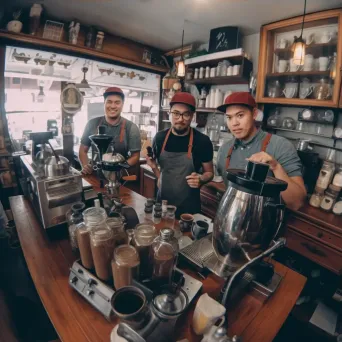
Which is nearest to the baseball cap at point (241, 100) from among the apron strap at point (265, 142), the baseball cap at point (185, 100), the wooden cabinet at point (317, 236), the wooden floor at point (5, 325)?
the apron strap at point (265, 142)

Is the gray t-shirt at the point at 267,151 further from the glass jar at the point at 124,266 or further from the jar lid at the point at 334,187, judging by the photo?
the glass jar at the point at 124,266

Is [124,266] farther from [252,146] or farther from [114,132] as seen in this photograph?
[114,132]

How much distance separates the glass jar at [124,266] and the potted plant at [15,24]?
3.35 metres

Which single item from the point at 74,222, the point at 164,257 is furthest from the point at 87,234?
the point at 164,257

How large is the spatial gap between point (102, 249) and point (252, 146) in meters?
1.57

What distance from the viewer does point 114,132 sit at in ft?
9.79

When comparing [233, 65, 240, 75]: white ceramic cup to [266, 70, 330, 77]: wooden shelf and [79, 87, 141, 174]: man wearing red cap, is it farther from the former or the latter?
[79, 87, 141, 174]: man wearing red cap

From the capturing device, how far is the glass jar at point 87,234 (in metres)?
1.00

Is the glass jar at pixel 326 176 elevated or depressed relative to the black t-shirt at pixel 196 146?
depressed

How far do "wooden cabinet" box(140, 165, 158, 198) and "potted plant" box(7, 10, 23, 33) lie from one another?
2.63 meters

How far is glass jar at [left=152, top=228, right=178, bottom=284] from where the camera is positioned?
35.7 inches

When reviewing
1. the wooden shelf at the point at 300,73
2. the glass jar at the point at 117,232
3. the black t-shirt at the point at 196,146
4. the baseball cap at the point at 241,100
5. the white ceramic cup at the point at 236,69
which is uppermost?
the white ceramic cup at the point at 236,69

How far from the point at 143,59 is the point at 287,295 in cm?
428

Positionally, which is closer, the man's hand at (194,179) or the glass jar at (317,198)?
the man's hand at (194,179)
